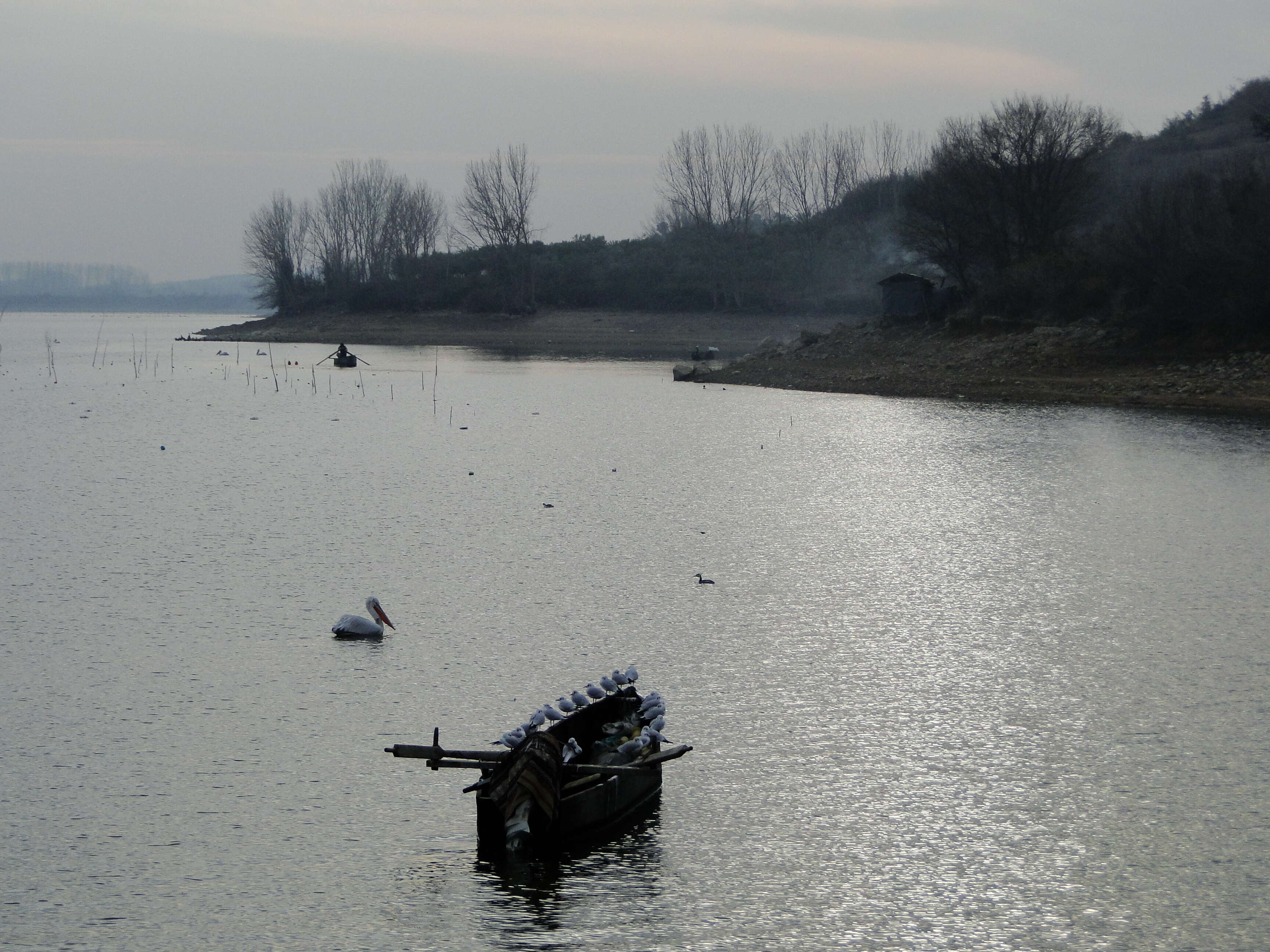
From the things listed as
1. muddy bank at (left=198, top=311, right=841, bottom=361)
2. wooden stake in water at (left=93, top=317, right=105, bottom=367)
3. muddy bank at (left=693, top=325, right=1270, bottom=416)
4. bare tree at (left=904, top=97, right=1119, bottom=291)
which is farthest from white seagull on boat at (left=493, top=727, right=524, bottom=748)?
muddy bank at (left=198, top=311, right=841, bottom=361)

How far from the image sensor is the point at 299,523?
1981cm

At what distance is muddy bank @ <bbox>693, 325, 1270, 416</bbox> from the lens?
38.4m

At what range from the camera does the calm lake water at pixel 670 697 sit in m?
7.71

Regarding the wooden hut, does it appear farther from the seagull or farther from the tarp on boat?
the tarp on boat

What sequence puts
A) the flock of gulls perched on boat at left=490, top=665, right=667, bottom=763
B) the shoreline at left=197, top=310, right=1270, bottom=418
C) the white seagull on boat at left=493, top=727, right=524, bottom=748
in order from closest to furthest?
1. the white seagull on boat at left=493, top=727, right=524, bottom=748
2. the flock of gulls perched on boat at left=490, top=665, right=667, bottom=763
3. the shoreline at left=197, top=310, right=1270, bottom=418

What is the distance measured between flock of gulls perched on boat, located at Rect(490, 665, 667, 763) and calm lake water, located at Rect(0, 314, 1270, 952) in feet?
1.83

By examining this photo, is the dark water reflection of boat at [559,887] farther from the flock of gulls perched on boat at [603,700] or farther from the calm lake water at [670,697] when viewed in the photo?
the flock of gulls perched on boat at [603,700]

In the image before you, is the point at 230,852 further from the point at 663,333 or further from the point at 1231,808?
the point at 663,333

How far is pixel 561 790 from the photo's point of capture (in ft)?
27.0

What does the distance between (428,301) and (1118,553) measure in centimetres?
9327

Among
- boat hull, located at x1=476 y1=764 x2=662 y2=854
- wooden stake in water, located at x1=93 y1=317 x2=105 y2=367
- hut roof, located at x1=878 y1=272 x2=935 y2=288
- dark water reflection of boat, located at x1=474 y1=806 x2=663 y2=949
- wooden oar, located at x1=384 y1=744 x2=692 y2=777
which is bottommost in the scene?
dark water reflection of boat, located at x1=474 y1=806 x2=663 y2=949

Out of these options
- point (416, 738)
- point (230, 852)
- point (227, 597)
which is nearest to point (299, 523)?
point (227, 597)

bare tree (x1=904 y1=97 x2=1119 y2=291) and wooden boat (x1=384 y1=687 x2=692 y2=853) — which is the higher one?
bare tree (x1=904 y1=97 x2=1119 y2=291)

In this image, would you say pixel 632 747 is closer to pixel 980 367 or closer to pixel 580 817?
pixel 580 817
